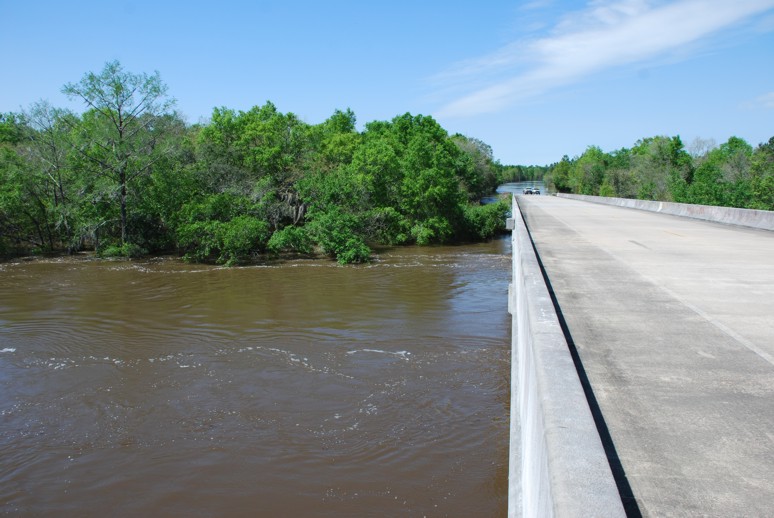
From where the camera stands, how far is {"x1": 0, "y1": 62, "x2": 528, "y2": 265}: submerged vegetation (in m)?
30.2

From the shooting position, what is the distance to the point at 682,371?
198 inches

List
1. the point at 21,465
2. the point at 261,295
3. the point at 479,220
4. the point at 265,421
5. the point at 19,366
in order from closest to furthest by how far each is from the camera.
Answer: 1. the point at 21,465
2. the point at 265,421
3. the point at 19,366
4. the point at 261,295
5. the point at 479,220

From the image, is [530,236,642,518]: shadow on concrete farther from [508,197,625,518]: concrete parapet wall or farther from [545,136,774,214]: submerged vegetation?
[545,136,774,214]: submerged vegetation

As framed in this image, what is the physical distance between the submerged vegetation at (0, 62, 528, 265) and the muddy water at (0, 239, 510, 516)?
38.2 ft

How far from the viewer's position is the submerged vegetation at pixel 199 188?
3022 cm

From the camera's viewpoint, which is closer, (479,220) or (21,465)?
(21,465)

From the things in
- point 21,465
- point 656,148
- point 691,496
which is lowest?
point 21,465

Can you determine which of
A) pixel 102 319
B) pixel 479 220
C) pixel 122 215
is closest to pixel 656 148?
pixel 479 220

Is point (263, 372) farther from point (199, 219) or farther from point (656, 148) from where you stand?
point (656, 148)

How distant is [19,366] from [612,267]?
13.3 m

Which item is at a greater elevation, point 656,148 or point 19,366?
point 656,148

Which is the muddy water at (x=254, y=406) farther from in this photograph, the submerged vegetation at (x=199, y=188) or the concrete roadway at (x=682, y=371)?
the submerged vegetation at (x=199, y=188)

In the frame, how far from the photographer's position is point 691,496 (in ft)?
10.1

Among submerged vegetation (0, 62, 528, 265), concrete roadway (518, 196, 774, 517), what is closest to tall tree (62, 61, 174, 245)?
submerged vegetation (0, 62, 528, 265)
